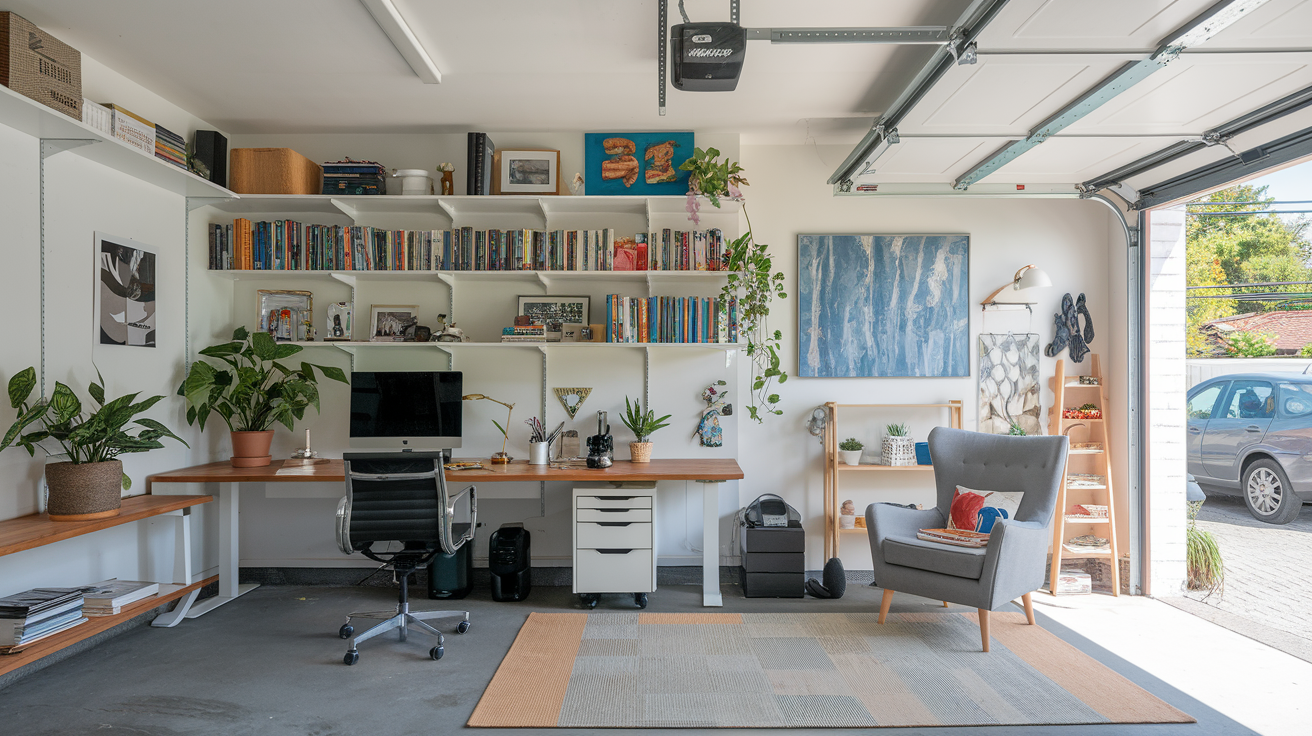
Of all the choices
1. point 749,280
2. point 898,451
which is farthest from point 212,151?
point 898,451

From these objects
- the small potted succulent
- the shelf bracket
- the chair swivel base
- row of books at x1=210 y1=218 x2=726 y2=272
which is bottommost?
the chair swivel base

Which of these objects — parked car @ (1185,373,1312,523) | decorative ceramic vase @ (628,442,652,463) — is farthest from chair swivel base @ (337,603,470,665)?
parked car @ (1185,373,1312,523)

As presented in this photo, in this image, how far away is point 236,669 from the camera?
2947 millimetres

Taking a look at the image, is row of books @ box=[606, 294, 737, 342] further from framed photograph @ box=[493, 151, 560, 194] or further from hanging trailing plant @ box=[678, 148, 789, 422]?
Answer: framed photograph @ box=[493, 151, 560, 194]

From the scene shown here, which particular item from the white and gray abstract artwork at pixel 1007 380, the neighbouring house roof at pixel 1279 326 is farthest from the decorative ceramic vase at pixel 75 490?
the neighbouring house roof at pixel 1279 326

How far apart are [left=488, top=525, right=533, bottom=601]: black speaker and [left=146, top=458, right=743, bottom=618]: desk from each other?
1.29 feet

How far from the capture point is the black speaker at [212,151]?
3934 mm

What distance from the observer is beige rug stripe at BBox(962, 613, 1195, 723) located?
2535 millimetres

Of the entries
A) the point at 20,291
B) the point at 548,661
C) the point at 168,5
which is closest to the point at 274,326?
the point at 20,291

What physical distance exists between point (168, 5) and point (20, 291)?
4.61ft

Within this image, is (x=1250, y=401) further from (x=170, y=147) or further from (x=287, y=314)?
(x=170, y=147)

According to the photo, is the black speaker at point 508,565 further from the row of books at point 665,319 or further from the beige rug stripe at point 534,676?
the row of books at point 665,319

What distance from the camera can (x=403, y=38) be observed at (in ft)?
9.62

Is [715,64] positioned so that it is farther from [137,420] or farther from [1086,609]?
[1086,609]
